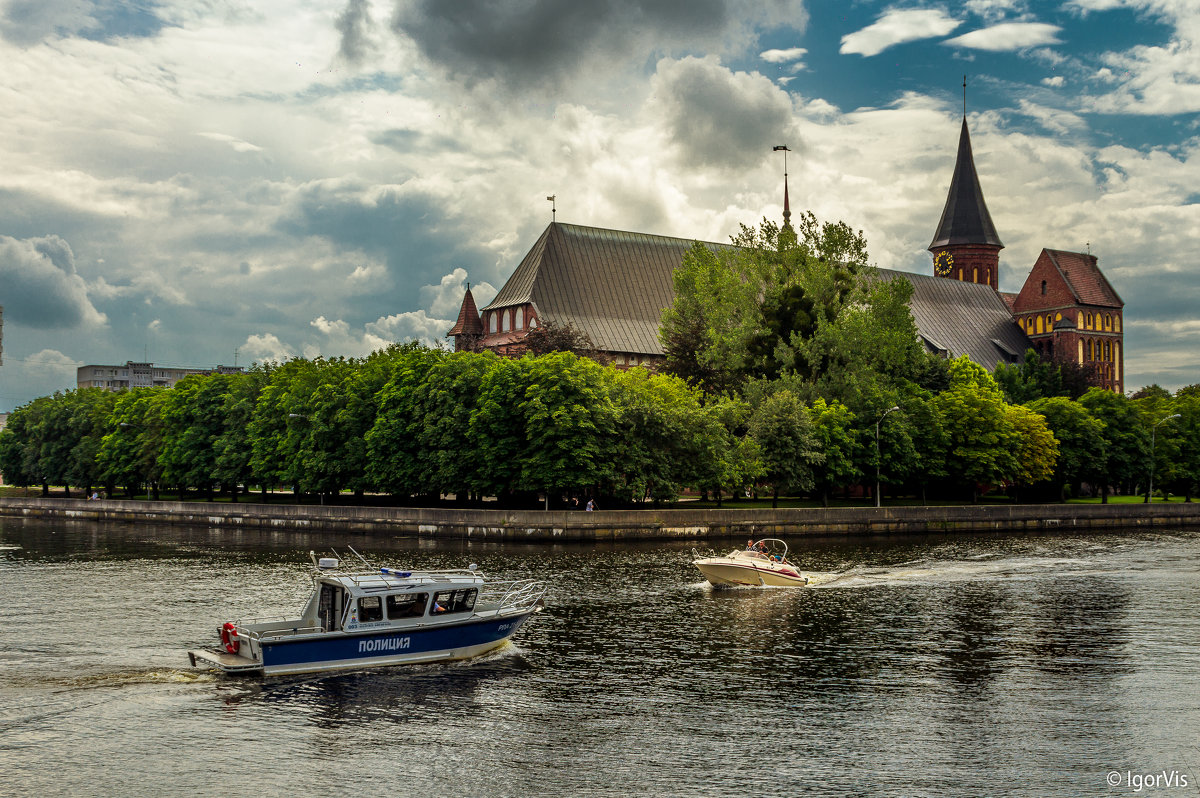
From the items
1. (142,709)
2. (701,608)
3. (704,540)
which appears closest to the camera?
(142,709)

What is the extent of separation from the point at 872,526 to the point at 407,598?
53223 millimetres

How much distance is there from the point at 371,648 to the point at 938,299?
14904 centimetres

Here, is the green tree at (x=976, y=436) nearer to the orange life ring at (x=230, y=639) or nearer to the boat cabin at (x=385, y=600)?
the boat cabin at (x=385, y=600)

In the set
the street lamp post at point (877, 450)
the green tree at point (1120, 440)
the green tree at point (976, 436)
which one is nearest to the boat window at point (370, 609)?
the street lamp post at point (877, 450)

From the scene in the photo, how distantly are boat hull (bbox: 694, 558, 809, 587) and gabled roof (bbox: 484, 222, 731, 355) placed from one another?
247ft

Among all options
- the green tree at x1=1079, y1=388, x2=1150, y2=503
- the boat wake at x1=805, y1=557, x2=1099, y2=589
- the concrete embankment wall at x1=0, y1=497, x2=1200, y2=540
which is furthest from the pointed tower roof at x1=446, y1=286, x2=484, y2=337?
the boat wake at x1=805, y1=557, x2=1099, y2=589

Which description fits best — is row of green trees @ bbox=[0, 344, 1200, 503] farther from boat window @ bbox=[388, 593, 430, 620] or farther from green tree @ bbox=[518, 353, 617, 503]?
boat window @ bbox=[388, 593, 430, 620]

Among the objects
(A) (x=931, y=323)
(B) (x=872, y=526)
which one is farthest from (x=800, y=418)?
(A) (x=931, y=323)

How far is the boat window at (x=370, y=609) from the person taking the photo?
31.8 metres

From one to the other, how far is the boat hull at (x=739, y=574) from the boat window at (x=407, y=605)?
66.5 feet

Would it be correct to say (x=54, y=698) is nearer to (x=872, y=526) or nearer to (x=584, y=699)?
(x=584, y=699)

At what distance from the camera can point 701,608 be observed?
145 ft

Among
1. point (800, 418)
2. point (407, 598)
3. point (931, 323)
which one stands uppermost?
point (931, 323)

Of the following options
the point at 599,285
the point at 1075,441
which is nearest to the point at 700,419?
the point at 1075,441
